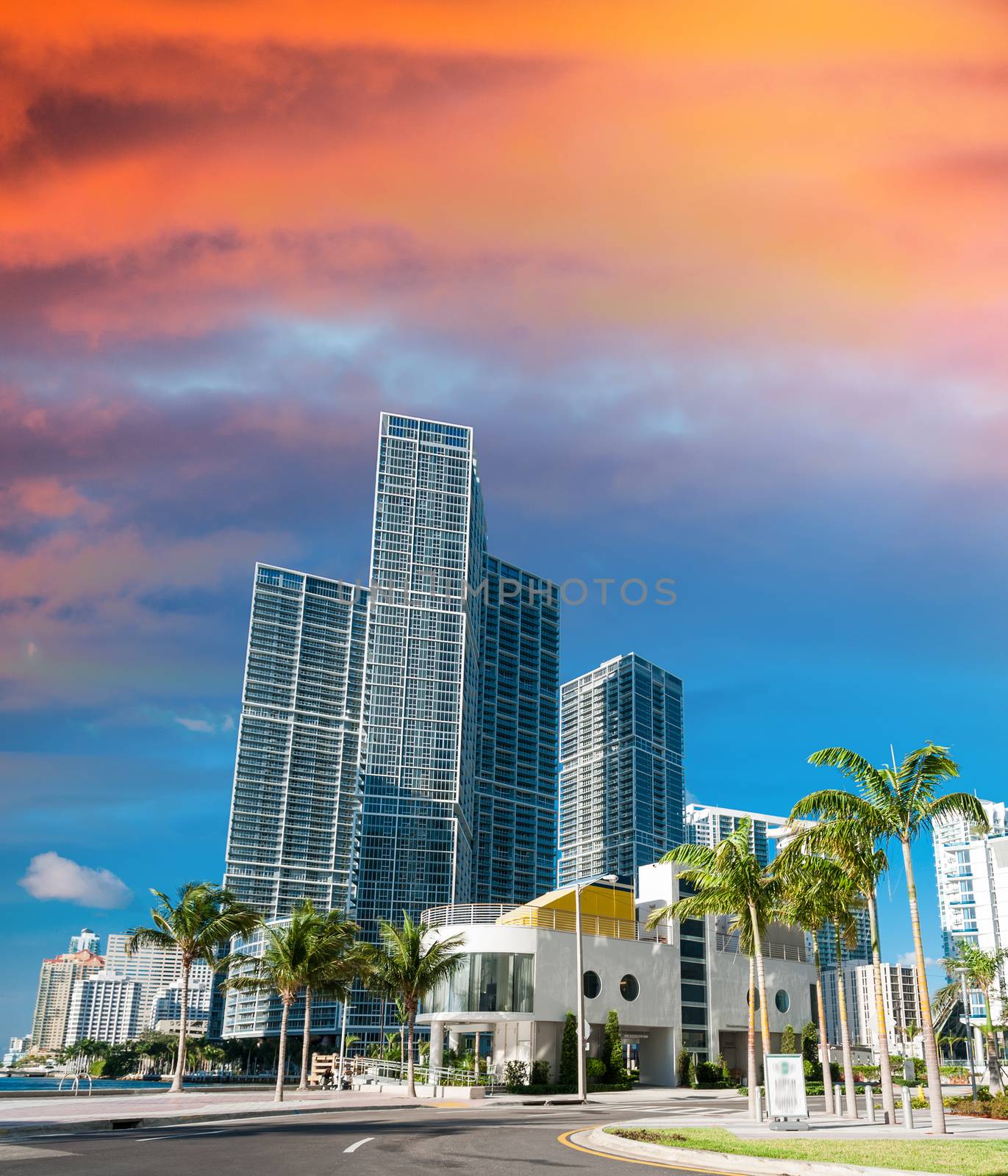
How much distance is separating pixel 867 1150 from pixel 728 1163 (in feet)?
11.8

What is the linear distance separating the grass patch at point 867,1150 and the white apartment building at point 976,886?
14270 cm

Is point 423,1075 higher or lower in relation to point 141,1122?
lower

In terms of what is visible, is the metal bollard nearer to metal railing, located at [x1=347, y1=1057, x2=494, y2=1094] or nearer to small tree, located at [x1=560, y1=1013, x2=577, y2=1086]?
metal railing, located at [x1=347, y1=1057, x2=494, y2=1094]

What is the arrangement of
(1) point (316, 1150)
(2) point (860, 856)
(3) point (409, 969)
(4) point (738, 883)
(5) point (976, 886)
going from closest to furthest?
(1) point (316, 1150) → (2) point (860, 856) → (4) point (738, 883) → (3) point (409, 969) → (5) point (976, 886)

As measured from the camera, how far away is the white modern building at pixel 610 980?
57094 millimetres

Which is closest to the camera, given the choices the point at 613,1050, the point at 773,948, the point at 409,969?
the point at 409,969

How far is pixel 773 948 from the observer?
7362cm

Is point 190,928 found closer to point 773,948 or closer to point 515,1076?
point 515,1076

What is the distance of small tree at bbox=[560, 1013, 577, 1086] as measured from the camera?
183ft

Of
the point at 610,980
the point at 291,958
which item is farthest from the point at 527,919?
the point at 291,958

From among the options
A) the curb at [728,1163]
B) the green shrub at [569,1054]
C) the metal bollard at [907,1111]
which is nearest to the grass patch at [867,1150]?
the curb at [728,1163]

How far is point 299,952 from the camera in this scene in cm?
4709

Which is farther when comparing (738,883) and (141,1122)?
(738,883)

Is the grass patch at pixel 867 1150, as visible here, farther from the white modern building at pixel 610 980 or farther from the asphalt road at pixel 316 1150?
the white modern building at pixel 610 980
